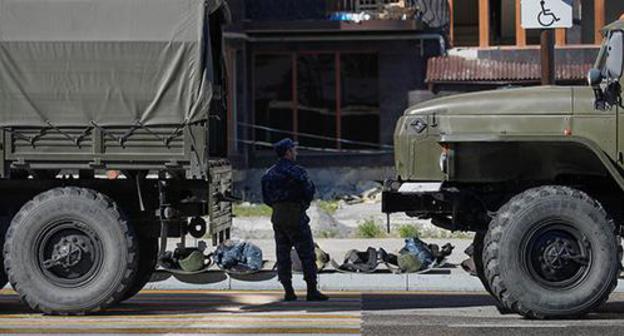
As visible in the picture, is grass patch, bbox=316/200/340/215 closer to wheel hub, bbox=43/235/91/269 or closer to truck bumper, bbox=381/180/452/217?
truck bumper, bbox=381/180/452/217

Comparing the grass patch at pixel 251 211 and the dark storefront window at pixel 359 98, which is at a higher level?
the dark storefront window at pixel 359 98

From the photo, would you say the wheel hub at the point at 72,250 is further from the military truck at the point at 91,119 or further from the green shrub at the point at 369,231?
the green shrub at the point at 369,231

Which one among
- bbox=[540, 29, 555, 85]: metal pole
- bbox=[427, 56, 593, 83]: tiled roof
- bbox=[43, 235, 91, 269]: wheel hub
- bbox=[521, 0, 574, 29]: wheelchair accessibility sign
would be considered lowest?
bbox=[43, 235, 91, 269]: wheel hub

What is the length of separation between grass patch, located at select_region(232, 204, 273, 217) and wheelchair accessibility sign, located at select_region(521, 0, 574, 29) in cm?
753

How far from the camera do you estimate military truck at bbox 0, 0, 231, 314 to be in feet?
41.1

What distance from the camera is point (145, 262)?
13.8 m

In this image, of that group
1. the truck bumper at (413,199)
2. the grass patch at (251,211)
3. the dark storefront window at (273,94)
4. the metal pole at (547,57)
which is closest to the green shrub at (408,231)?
the grass patch at (251,211)

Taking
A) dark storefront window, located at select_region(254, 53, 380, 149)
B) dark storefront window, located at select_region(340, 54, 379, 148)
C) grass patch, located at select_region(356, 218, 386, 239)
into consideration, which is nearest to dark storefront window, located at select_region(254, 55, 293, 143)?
dark storefront window, located at select_region(254, 53, 380, 149)

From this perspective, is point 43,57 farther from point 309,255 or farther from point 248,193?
point 248,193

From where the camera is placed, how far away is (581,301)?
39.7ft

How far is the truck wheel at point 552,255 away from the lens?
12109mm

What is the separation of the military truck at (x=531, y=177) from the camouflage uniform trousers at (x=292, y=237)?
135cm

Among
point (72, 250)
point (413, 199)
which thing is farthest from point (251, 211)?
point (413, 199)

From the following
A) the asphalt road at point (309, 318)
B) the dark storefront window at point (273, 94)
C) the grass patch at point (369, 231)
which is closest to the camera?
the asphalt road at point (309, 318)
